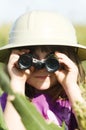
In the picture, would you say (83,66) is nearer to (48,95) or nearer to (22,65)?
(48,95)

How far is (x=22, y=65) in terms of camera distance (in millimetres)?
1631

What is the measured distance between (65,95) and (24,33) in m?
0.38

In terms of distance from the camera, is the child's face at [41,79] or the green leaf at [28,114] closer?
the green leaf at [28,114]

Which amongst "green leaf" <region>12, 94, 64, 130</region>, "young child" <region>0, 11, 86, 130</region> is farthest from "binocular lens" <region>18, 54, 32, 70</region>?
"green leaf" <region>12, 94, 64, 130</region>

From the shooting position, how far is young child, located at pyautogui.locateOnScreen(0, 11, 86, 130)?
5.57ft

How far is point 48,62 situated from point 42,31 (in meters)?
0.27

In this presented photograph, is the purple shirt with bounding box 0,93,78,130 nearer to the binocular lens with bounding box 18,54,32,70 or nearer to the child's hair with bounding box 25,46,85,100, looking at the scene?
the child's hair with bounding box 25,46,85,100

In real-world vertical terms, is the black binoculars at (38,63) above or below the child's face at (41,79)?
above

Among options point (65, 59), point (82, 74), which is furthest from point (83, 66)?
point (65, 59)

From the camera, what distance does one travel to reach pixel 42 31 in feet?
6.23

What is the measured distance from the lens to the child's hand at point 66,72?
175 cm

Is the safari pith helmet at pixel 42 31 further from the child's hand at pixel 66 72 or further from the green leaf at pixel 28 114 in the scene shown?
the green leaf at pixel 28 114

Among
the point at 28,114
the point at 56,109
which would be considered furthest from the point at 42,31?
the point at 28,114

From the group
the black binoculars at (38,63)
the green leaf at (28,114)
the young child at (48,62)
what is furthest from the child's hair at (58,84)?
the green leaf at (28,114)
